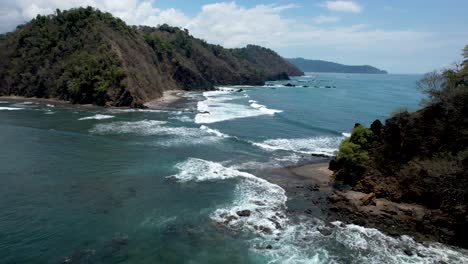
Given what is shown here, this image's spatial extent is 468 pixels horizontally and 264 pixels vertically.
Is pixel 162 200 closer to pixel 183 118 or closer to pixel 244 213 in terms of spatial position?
pixel 244 213

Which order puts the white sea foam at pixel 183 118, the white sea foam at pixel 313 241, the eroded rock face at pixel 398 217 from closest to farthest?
the white sea foam at pixel 313 241 → the eroded rock face at pixel 398 217 → the white sea foam at pixel 183 118

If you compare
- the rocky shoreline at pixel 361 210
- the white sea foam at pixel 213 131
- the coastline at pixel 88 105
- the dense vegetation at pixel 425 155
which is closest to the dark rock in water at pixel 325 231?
the rocky shoreline at pixel 361 210

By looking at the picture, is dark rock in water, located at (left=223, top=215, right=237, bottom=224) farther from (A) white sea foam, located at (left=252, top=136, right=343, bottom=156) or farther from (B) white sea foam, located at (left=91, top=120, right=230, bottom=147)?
(B) white sea foam, located at (left=91, top=120, right=230, bottom=147)

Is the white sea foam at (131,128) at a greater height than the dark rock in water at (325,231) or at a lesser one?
greater

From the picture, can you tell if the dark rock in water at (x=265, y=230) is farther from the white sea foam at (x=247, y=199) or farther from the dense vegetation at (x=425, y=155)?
the dense vegetation at (x=425, y=155)

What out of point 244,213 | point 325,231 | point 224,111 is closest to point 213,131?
point 224,111
